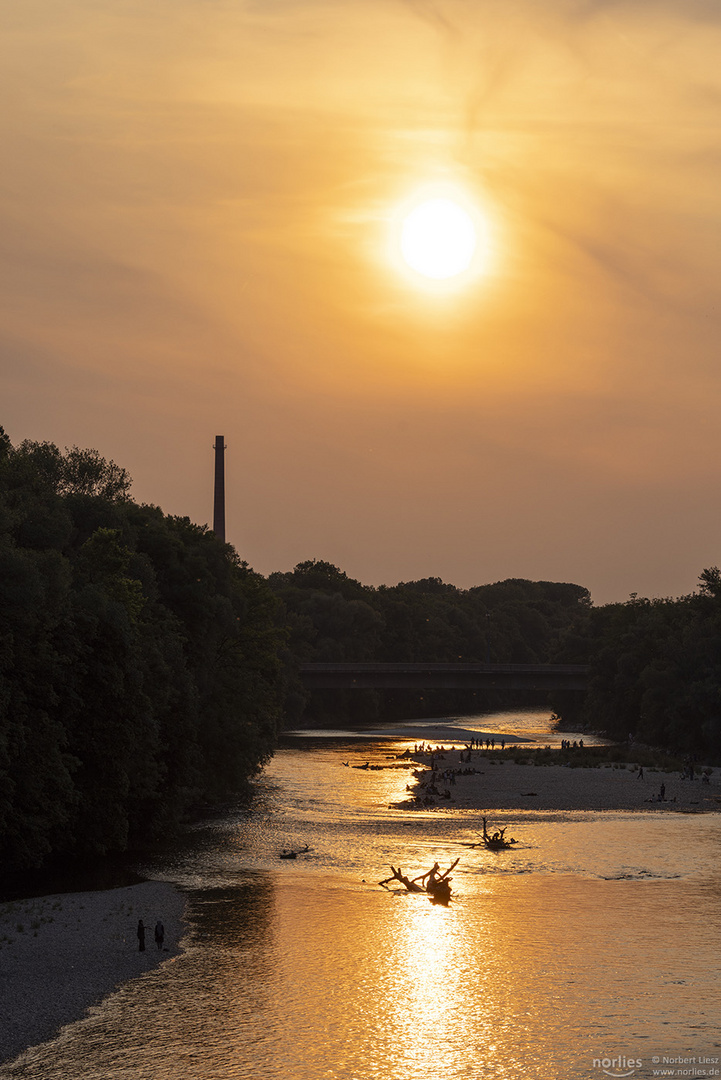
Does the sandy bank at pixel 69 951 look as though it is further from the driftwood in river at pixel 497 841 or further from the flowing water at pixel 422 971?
the driftwood in river at pixel 497 841

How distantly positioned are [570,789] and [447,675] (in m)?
83.8

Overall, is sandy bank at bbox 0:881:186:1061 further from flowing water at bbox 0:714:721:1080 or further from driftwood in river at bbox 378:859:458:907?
driftwood in river at bbox 378:859:458:907

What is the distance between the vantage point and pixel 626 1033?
118ft

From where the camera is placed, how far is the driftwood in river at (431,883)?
52.9 meters

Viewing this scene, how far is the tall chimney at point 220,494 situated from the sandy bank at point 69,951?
115197 millimetres

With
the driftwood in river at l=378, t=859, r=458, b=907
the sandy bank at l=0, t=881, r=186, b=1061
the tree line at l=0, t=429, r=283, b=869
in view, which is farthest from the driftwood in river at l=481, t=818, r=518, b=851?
the sandy bank at l=0, t=881, r=186, b=1061

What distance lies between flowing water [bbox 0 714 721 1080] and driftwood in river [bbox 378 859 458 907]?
0.61 metres

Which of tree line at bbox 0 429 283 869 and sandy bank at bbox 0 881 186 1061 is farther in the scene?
tree line at bbox 0 429 283 869

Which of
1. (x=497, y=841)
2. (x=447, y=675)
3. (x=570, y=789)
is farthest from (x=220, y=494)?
(x=497, y=841)

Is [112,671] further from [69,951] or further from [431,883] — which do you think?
[431,883]

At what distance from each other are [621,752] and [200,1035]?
99482 millimetres

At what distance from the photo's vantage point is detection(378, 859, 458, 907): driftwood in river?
173 feet

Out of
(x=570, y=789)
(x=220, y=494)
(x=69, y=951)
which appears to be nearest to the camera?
(x=69, y=951)

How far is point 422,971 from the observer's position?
138ft
